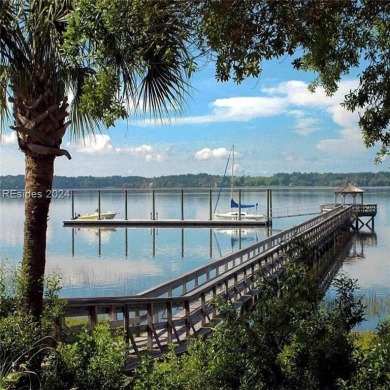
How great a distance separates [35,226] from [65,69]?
1537 millimetres

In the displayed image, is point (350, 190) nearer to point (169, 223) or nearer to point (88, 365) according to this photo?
point (169, 223)

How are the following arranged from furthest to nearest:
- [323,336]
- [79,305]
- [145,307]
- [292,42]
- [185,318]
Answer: [185,318] → [145,307] → [79,305] → [292,42] → [323,336]

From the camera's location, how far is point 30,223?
572 cm

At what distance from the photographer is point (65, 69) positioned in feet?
18.1

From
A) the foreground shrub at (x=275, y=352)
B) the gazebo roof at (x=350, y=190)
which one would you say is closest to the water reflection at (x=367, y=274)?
the foreground shrub at (x=275, y=352)

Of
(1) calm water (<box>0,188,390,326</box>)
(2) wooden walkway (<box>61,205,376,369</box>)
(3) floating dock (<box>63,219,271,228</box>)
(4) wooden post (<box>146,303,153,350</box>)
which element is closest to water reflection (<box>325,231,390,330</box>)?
(1) calm water (<box>0,188,390,326</box>)

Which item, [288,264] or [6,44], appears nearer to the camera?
[288,264]

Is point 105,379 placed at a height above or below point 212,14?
below

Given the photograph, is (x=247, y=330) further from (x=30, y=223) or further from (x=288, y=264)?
(x=30, y=223)

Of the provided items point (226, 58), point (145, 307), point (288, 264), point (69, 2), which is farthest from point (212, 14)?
point (145, 307)

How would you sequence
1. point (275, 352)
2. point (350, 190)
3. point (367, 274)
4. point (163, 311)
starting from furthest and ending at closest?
point (350, 190) < point (367, 274) < point (163, 311) < point (275, 352)

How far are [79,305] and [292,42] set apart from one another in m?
3.47

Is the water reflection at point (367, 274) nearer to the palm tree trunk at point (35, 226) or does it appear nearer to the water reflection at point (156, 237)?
the palm tree trunk at point (35, 226)

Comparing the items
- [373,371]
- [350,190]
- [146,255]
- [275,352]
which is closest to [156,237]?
[146,255]
